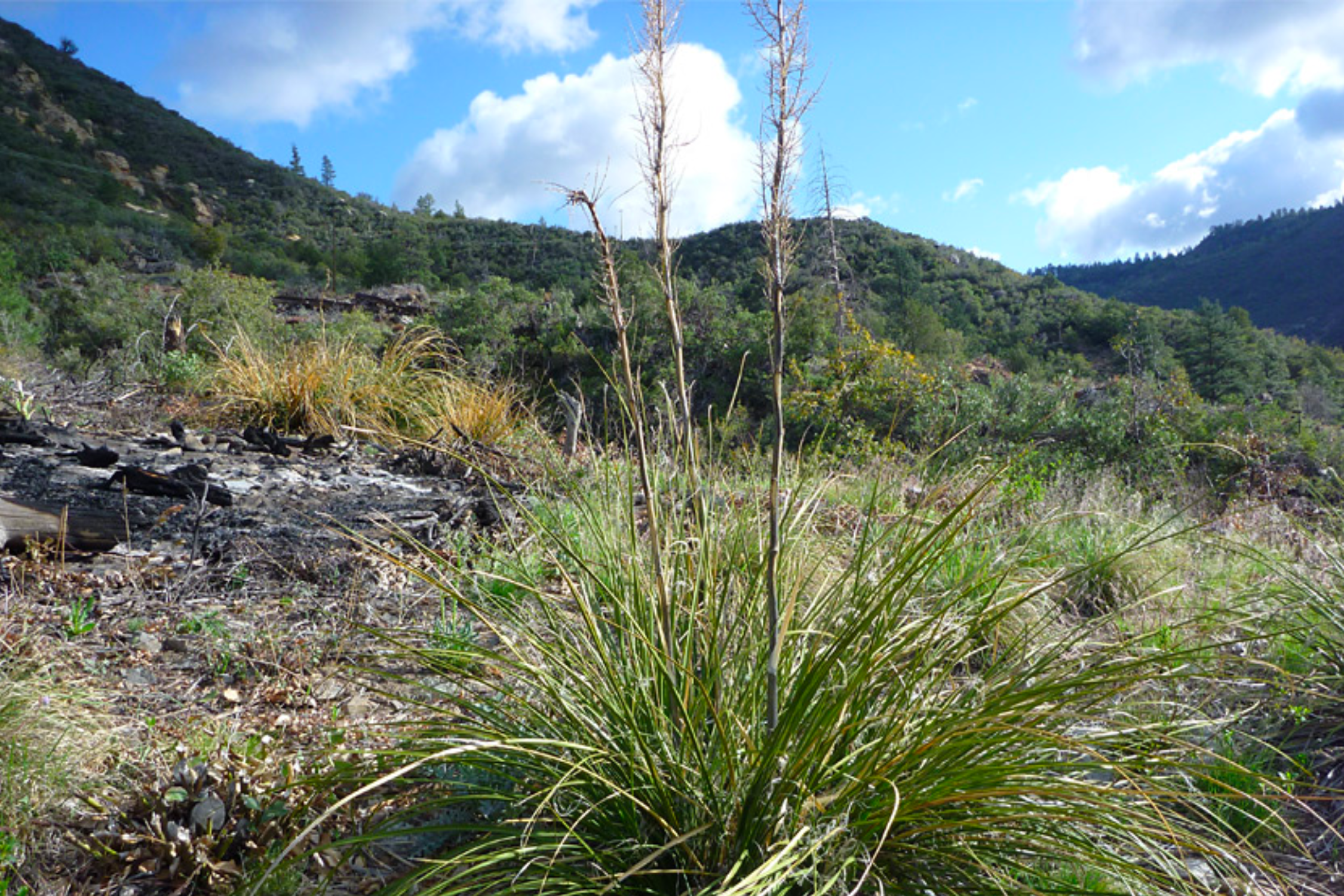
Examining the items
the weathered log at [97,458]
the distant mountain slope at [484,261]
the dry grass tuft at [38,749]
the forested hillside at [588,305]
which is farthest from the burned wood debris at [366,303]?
the dry grass tuft at [38,749]

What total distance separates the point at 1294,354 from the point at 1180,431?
23807mm

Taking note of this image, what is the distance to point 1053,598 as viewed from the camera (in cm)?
369

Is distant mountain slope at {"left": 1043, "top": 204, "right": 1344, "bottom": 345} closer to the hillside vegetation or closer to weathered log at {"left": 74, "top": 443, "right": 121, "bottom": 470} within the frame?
the hillside vegetation

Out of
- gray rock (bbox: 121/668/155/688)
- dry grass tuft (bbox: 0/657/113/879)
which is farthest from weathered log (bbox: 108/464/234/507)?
dry grass tuft (bbox: 0/657/113/879)

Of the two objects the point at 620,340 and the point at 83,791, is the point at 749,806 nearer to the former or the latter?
the point at 620,340

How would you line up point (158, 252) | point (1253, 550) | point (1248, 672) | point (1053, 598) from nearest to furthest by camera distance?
1. point (1248, 672)
2. point (1253, 550)
3. point (1053, 598)
4. point (158, 252)

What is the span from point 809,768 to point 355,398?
252 inches

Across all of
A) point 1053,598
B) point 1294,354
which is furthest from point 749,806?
point 1294,354

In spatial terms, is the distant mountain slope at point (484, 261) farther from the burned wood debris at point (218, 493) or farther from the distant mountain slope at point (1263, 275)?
the distant mountain slope at point (1263, 275)

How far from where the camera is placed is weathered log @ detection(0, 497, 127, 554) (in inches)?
148

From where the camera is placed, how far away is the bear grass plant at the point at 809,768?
56.7 inches

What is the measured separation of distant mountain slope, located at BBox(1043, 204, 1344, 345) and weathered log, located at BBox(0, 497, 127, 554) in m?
60.1

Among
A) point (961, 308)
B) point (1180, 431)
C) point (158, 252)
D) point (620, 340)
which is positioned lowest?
point (1180, 431)

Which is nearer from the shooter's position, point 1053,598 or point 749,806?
point 749,806
